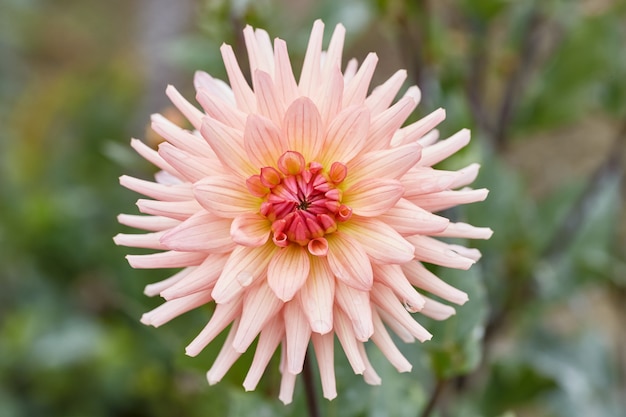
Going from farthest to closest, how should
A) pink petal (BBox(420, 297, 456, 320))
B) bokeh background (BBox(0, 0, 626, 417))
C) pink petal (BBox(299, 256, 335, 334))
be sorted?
bokeh background (BBox(0, 0, 626, 417))
pink petal (BBox(420, 297, 456, 320))
pink petal (BBox(299, 256, 335, 334))

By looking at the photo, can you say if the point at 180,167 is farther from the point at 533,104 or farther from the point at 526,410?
the point at 526,410

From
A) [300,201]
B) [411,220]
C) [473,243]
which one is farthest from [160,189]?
[473,243]

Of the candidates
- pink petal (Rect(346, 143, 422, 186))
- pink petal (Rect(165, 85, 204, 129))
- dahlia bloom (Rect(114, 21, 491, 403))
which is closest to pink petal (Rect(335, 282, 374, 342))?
dahlia bloom (Rect(114, 21, 491, 403))

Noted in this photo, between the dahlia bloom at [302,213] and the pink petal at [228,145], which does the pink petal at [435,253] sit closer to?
the dahlia bloom at [302,213]

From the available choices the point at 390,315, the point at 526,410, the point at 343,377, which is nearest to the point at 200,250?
the point at 390,315

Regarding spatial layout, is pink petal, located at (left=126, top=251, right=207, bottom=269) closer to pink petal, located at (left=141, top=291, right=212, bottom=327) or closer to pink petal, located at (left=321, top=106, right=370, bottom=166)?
pink petal, located at (left=141, top=291, right=212, bottom=327)

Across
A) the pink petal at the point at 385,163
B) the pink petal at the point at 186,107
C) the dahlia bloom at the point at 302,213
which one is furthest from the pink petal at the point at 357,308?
the pink petal at the point at 186,107
